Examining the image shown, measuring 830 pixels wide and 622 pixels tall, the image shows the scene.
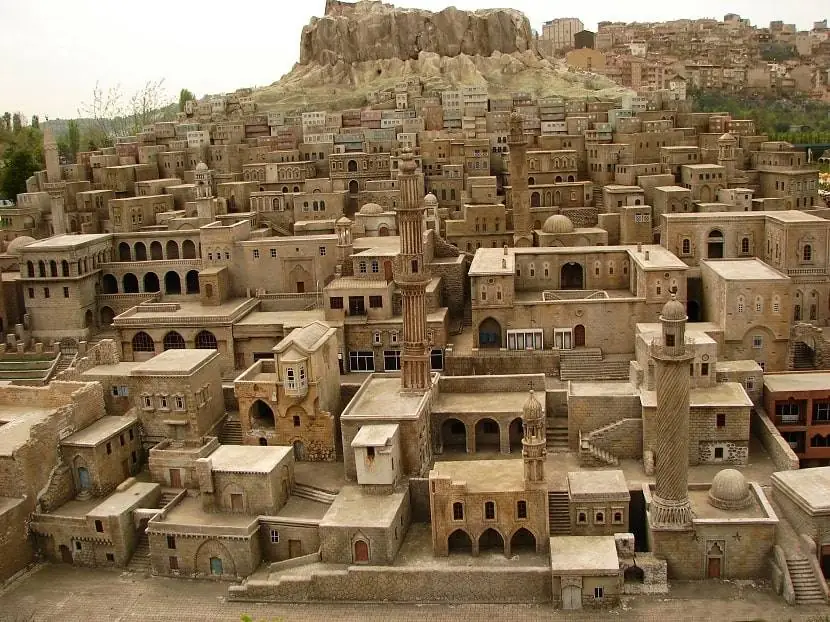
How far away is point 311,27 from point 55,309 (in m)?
75.0

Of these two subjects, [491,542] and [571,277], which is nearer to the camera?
[491,542]

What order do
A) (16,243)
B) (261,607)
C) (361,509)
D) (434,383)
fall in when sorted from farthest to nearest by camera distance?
(16,243)
(434,383)
(361,509)
(261,607)

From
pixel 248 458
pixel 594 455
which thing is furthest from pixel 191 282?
pixel 594 455

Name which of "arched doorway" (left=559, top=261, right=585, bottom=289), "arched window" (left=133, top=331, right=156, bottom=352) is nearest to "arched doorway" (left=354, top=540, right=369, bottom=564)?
"arched window" (left=133, top=331, right=156, bottom=352)

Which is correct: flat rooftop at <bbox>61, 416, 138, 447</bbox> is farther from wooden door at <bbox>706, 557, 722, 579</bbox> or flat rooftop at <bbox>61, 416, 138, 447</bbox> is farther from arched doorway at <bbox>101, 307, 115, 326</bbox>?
wooden door at <bbox>706, 557, 722, 579</bbox>

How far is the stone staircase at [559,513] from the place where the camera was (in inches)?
1431

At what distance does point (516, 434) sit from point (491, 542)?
809cm

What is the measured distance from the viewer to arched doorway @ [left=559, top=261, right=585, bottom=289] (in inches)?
2152

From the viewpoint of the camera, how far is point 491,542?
119ft

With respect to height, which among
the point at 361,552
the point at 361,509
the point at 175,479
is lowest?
the point at 361,552

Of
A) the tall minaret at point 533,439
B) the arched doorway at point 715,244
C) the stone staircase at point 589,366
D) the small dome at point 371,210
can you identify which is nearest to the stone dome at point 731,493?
the tall minaret at point 533,439

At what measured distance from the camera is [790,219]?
5206cm

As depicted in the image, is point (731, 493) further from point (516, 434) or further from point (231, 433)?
point (231, 433)

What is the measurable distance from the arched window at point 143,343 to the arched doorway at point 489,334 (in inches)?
739
